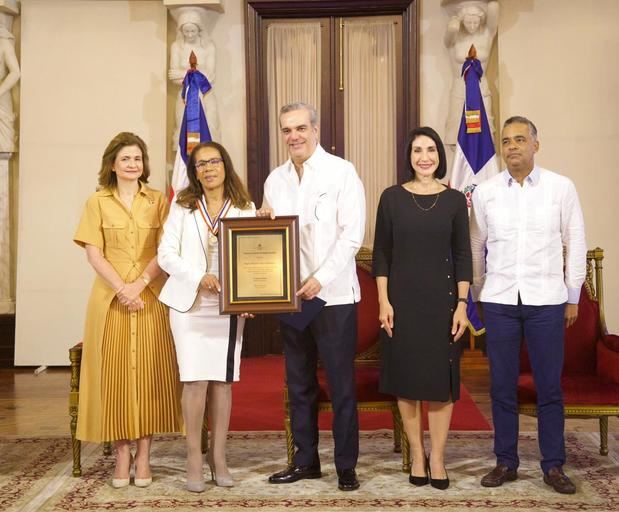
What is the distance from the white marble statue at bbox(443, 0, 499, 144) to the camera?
7.23 meters

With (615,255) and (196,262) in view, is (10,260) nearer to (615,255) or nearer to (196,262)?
(196,262)

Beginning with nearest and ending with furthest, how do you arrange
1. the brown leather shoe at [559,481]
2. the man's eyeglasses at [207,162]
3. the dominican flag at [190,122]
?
the brown leather shoe at [559,481] → the man's eyeglasses at [207,162] → the dominican flag at [190,122]

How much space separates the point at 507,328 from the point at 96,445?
244 centimetres

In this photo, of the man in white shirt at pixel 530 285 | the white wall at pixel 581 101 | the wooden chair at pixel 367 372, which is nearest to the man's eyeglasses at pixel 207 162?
the wooden chair at pixel 367 372

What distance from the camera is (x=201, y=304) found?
11.8 ft

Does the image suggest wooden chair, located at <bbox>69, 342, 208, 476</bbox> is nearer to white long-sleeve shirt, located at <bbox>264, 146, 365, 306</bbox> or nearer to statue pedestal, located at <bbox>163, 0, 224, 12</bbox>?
white long-sleeve shirt, located at <bbox>264, 146, 365, 306</bbox>

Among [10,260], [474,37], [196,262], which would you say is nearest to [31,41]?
[10,260]

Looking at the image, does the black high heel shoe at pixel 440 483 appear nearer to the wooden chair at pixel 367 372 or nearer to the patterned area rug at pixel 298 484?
the patterned area rug at pixel 298 484

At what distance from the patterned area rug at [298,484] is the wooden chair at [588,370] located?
0.34 metres

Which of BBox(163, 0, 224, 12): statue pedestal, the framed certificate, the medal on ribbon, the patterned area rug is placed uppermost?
BBox(163, 0, 224, 12): statue pedestal

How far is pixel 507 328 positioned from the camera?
11.8 feet

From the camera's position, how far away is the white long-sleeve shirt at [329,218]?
3.55 m

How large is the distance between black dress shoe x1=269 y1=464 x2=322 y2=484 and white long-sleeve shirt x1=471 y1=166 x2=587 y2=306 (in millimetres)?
1156

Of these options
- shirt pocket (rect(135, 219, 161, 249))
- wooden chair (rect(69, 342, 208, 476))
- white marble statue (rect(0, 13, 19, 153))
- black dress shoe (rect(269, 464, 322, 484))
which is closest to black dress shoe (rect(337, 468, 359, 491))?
black dress shoe (rect(269, 464, 322, 484))
